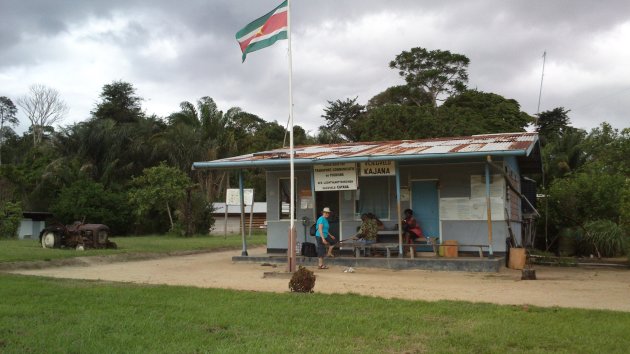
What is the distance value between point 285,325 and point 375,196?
1031cm

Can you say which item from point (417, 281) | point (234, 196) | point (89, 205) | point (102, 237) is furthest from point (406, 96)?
point (417, 281)

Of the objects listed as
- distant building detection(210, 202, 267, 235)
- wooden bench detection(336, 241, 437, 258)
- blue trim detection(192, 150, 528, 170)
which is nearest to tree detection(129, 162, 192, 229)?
distant building detection(210, 202, 267, 235)

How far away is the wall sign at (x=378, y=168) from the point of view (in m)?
15.0

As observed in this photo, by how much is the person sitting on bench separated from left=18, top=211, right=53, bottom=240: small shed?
25.7m

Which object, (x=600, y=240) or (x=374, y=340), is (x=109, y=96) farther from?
(x=374, y=340)

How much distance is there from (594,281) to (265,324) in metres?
8.34

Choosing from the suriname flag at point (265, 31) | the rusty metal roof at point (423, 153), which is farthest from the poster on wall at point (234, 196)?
the suriname flag at point (265, 31)

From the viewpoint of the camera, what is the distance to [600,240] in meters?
18.9

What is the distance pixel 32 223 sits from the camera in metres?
34.7

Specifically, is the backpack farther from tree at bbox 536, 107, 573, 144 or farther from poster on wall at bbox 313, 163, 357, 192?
tree at bbox 536, 107, 573, 144

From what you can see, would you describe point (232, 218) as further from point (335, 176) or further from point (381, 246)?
point (381, 246)

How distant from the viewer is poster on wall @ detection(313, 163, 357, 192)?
50.8 feet

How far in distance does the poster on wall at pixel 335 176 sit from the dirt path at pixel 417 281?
2256mm

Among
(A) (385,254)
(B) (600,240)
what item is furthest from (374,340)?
(B) (600,240)
